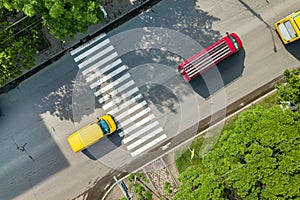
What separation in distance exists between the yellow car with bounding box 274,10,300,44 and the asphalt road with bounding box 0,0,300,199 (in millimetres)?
853

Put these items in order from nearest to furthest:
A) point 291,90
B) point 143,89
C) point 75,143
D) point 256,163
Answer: point 256,163 → point 291,90 → point 75,143 → point 143,89

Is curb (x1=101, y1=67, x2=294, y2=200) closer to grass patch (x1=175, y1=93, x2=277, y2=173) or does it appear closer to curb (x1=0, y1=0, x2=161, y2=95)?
grass patch (x1=175, y1=93, x2=277, y2=173)

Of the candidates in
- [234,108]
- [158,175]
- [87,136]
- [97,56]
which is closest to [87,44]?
[97,56]

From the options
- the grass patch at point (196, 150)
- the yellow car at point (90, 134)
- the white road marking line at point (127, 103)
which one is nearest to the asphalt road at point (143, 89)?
the white road marking line at point (127, 103)

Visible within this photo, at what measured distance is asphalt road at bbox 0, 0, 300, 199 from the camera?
102 ft

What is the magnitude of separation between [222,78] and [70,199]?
17596 mm

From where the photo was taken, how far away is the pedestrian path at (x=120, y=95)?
31312 millimetres

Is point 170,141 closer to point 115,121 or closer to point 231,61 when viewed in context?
point 115,121

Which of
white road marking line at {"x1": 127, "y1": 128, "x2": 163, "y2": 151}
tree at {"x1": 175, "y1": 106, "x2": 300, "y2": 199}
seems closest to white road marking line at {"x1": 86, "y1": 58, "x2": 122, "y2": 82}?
white road marking line at {"x1": 127, "y1": 128, "x2": 163, "y2": 151}

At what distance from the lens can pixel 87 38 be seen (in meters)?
31.5

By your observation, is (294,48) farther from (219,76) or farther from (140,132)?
(140,132)

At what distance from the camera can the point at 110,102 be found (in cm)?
3134

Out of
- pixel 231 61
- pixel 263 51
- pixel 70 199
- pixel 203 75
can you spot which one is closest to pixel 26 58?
pixel 70 199

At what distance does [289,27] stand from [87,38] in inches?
711
